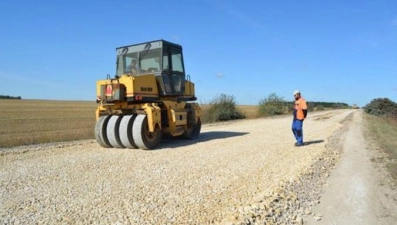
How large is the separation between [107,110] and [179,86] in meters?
2.48

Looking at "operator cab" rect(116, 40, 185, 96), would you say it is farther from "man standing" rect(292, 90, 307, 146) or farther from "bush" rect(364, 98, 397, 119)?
"bush" rect(364, 98, 397, 119)

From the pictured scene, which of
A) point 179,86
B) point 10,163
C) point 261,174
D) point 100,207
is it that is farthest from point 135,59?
point 100,207

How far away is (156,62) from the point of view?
36.5ft

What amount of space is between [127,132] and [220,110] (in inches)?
651

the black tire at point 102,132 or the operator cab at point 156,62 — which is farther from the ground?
the operator cab at point 156,62

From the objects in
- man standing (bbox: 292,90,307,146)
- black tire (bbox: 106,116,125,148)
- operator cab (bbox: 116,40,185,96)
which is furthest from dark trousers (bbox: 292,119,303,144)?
black tire (bbox: 106,116,125,148)

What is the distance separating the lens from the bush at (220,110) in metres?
25.8

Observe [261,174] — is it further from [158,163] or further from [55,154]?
[55,154]

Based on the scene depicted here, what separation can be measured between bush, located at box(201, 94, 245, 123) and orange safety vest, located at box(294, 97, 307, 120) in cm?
1414

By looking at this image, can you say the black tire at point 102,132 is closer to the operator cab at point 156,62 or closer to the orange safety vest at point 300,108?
the operator cab at point 156,62

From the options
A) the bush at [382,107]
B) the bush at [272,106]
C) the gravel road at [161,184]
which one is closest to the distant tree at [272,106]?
the bush at [272,106]

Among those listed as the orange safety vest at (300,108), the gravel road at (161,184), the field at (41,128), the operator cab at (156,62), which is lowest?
the gravel road at (161,184)

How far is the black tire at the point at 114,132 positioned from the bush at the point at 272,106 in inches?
1015

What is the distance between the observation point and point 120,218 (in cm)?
439
